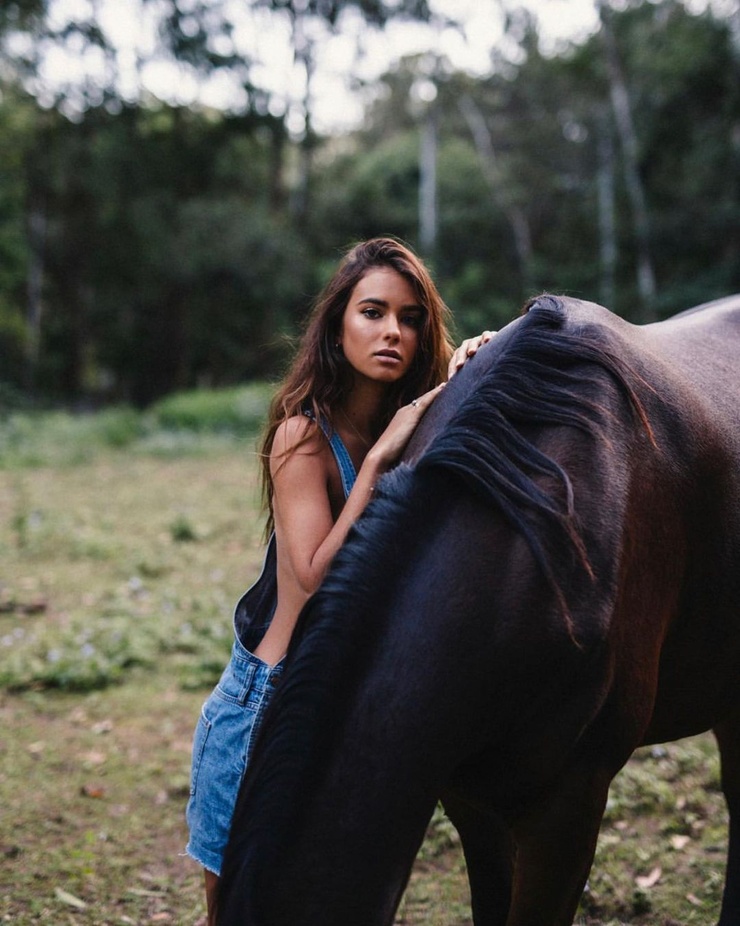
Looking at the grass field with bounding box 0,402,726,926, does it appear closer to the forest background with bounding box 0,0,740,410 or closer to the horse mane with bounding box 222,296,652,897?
the horse mane with bounding box 222,296,652,897

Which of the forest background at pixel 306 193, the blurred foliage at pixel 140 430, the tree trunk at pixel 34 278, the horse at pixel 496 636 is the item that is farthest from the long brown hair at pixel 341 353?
the tree trunk at pixel 34 278

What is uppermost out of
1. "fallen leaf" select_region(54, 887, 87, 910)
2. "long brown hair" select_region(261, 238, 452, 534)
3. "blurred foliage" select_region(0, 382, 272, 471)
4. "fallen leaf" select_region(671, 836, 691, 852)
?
"long brown hair" select_region(261, 238, 452, 534)

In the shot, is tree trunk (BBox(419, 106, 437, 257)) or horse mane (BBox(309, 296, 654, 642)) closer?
horse mane (BBox(309, 296, 654, 642))

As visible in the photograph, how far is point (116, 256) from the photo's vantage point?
23.9m

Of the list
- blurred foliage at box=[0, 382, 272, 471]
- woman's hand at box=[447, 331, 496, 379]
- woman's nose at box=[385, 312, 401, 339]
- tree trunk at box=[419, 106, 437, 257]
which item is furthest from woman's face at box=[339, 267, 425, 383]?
tree trunk at box=[419, 106, 437, 257]

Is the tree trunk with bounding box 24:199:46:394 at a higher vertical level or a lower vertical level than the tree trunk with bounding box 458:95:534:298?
lower

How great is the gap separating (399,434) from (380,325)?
1.00ft

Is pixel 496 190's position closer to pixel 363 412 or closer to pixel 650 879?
pixel 650 879

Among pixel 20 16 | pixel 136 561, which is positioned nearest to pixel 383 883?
pixel 136 561

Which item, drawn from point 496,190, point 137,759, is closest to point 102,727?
point 137,759

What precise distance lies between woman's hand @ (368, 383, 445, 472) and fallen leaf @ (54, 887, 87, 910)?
195cm

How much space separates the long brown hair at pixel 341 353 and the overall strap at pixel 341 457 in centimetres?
2

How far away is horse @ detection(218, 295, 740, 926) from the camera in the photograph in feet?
4.24

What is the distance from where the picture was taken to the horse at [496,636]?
1.29m
